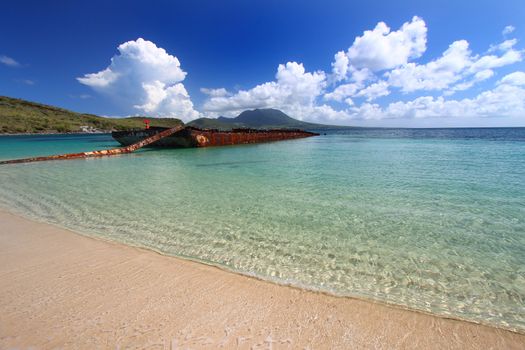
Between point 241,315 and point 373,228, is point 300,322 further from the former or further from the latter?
point 373,228

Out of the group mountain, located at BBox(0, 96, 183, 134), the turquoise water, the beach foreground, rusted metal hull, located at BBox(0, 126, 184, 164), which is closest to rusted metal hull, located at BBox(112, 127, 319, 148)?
rusted metal hull, located at BBox(0, 126, 184, 164)

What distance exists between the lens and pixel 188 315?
2711 mm

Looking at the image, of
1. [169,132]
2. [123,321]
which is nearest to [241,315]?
[123,321]

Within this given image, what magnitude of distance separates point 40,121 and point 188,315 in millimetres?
135752

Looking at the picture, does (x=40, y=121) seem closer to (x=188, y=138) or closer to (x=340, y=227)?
(x=188, y=138)

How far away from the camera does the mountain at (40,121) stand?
302 feet

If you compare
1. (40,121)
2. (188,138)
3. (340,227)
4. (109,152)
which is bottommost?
(340,227)

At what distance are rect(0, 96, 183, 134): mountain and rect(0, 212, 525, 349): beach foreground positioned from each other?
387 feet

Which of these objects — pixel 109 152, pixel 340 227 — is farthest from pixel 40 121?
pixel 340 227

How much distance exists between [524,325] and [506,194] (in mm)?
7124

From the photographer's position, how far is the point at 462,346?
238 cm

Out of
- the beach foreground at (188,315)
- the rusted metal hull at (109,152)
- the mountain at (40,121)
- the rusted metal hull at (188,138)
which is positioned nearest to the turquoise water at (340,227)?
the beach foreground at (188,315)

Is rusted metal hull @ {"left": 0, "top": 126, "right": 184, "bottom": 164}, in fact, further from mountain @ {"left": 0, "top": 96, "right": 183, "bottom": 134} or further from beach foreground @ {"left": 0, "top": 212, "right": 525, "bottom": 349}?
mountain @ {"left": 0, "top": 96, "right": 183, "bottom": 134}

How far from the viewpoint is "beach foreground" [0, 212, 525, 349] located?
2395 mm
